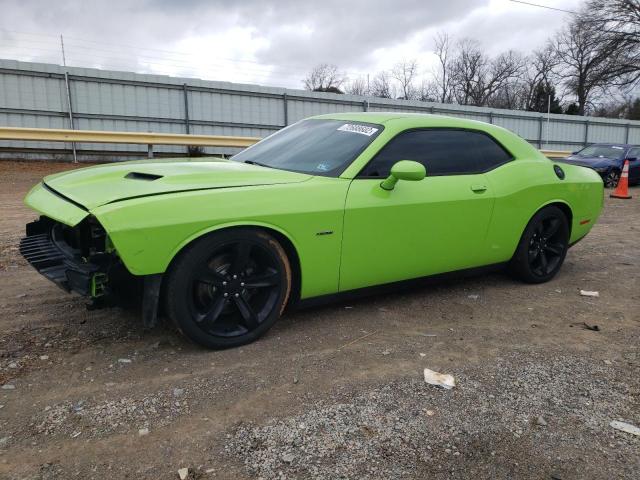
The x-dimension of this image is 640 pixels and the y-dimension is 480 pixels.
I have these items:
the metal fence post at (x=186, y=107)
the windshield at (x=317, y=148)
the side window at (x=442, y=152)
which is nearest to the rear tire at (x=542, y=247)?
the side window at (x=442, y=152)

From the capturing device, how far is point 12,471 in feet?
6.64

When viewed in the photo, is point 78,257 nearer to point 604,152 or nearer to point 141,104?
point 141,104

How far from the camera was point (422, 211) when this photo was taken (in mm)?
3711

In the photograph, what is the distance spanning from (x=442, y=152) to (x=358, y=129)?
72 cm

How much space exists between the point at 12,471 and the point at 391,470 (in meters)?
1.50

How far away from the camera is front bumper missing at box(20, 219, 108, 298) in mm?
2764

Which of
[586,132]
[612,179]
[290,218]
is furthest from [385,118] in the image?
[586,132]

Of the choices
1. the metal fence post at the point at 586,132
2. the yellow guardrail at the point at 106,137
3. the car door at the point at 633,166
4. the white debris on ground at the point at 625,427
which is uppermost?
the metal fence post at the point at 586,132

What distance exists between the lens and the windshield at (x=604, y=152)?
→ 15197 mm

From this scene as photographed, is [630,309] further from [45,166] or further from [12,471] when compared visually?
[45,166]

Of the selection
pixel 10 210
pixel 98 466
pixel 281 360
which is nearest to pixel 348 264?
pixel 281 360

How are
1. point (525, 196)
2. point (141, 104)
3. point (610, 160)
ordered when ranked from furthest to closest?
point (141, 104) < point (610, 160) < point (525, 196)

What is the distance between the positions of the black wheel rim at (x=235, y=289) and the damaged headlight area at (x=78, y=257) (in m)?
0.42

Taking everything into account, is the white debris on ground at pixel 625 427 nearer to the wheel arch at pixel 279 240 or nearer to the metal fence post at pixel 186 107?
the wheel arch at pixel 279 240
